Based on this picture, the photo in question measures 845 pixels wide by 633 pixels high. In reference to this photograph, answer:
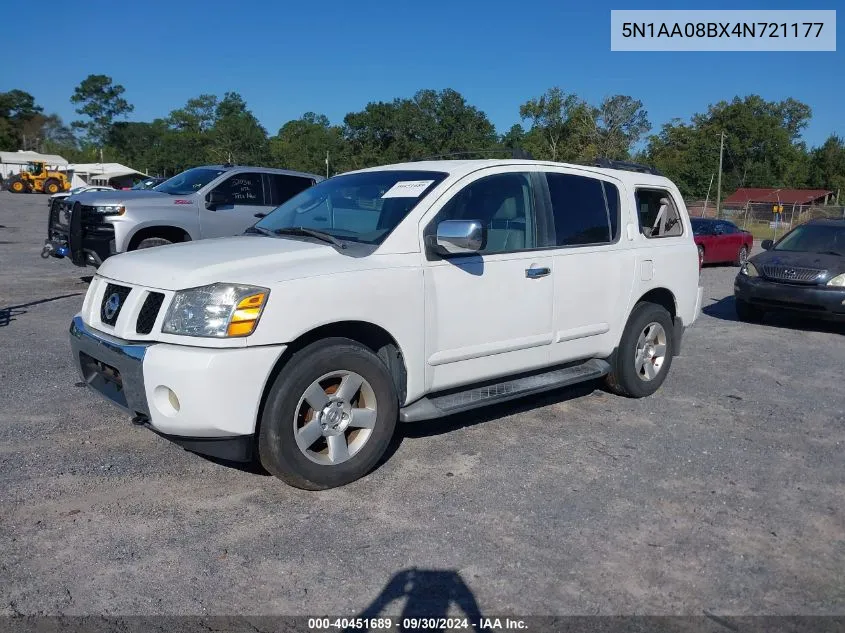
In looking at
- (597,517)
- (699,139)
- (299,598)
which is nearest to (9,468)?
(299,598)

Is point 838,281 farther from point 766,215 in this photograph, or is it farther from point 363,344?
point 766,215

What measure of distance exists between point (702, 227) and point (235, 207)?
42.6ft

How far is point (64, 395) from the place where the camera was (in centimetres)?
568

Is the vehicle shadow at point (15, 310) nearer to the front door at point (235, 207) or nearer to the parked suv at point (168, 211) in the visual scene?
the parked suv at point (168, 211)

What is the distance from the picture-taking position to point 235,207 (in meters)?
10.9

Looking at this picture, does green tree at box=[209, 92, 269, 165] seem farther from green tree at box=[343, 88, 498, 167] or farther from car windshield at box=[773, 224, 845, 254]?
car windshield at box=[773, 224, 845, 254]

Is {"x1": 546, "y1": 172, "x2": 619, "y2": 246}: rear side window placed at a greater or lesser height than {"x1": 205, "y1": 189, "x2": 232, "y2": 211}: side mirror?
lesser

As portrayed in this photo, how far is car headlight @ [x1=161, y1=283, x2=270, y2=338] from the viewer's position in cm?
371

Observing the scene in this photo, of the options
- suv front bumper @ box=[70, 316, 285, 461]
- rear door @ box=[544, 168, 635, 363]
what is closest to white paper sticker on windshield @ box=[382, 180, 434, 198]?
rear door @ box=[544, 168, 635, 363]

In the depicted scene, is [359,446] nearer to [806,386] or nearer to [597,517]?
[597,517]

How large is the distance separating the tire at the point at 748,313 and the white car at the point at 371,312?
501 cm

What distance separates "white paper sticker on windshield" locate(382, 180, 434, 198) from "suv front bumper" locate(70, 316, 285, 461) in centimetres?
147

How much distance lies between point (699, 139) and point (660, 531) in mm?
76694

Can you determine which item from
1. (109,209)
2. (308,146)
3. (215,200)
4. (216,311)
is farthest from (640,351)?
(308,146)
